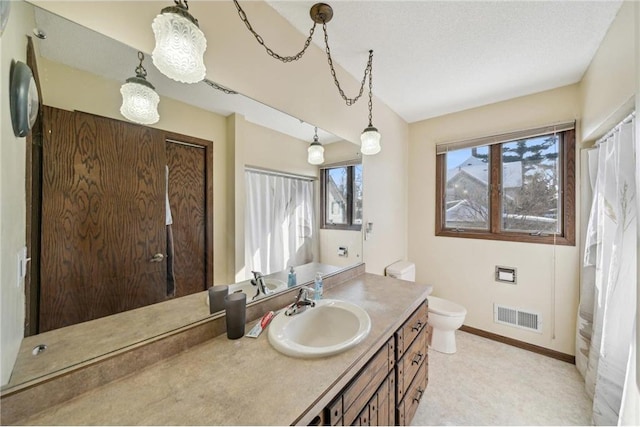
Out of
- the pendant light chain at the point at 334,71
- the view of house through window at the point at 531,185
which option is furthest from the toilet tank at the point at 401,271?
the pendant light chain at the point at 334,71

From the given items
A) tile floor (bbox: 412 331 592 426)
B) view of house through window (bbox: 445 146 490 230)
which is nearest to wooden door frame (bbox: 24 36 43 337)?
tile floor (bbox: 412 331 592 426)

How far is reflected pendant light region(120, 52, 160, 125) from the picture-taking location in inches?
32.1

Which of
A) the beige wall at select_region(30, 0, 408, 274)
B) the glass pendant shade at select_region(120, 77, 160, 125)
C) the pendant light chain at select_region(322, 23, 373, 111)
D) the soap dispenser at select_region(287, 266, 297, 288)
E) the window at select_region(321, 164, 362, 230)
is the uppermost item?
the pendant light chain at select_region(322, 23, 373, 111)

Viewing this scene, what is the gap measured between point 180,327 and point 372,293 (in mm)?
1078

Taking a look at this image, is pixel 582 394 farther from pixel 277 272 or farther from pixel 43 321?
pixel 43 321

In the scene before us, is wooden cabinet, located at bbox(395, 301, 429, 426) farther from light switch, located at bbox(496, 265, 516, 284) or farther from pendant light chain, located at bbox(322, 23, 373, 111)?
pendant light chain, located at bbox(322, 23, 373, 111)

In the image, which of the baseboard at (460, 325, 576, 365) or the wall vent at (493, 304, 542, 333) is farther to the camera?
the wall vent at (493, 304, 542, 333)

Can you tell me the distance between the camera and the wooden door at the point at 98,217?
702 mm

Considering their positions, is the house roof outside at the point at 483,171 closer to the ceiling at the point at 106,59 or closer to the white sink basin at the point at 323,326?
the white sink basin at the point at 323,326

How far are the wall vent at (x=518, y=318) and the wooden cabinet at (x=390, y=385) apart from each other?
129 centimetres

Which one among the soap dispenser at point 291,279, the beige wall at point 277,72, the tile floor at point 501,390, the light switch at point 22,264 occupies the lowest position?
the tile floor at point 501,390

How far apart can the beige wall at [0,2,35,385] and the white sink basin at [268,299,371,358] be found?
2.35 feet

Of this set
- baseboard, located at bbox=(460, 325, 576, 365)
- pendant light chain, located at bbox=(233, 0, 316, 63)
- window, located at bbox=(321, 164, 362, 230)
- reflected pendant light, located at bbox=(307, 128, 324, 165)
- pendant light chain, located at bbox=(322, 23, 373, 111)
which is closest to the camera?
pendant light chain, located at bbox=(233, 0, 316, 63)

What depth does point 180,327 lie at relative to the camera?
0.86m
